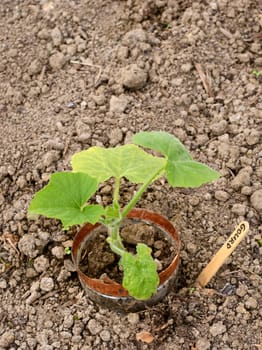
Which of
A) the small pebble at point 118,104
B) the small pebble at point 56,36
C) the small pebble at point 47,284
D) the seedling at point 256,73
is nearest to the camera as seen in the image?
the small pebble at point 47,284

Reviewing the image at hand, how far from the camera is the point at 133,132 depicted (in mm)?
2346

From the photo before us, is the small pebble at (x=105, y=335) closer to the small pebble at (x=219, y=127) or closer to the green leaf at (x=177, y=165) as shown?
the green leaf at (x=177, y=165)

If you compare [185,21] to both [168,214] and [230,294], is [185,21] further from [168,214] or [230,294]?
[230,294]

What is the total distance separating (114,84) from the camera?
8.16ft

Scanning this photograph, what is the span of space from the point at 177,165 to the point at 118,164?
19cm

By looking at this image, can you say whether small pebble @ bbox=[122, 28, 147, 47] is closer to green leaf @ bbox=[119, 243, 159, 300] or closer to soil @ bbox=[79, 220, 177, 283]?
soil @ bbox=[79, 220, 177, 283]

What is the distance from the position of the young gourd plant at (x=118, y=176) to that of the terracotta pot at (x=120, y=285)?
13 cm

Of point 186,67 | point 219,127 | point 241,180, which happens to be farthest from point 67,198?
point 186,67

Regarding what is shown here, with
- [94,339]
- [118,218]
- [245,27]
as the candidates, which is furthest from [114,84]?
[94,339]

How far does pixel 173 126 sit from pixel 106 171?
62cm

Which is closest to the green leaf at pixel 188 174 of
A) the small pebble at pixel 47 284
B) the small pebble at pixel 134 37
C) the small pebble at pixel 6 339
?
the small pebble at pixel 47 284

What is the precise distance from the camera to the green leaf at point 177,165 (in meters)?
1.68

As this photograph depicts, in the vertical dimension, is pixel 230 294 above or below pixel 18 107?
below

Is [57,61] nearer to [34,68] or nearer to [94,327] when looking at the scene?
[34,68]
